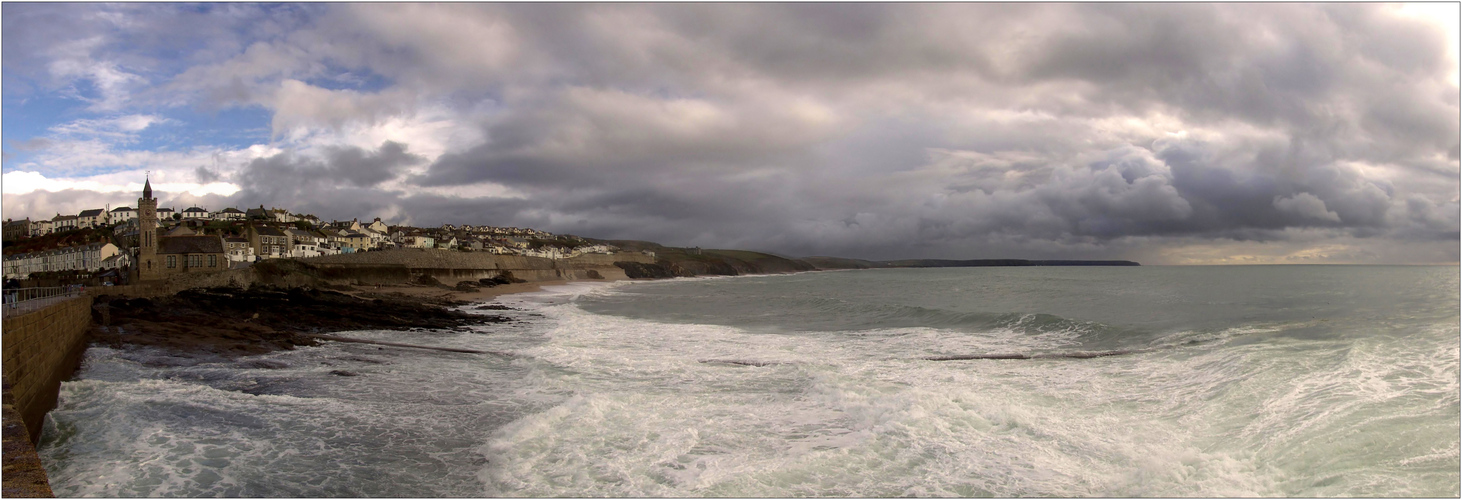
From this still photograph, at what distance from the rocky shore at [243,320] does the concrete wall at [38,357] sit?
178cm

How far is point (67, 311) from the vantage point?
13383mm

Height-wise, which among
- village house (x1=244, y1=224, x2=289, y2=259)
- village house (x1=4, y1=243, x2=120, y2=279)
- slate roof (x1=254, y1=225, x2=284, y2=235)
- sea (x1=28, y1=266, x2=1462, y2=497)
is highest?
slate roof (x1=254, y1=225, x2=284, y2=235)

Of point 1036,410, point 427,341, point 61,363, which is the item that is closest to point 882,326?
point 1036,410

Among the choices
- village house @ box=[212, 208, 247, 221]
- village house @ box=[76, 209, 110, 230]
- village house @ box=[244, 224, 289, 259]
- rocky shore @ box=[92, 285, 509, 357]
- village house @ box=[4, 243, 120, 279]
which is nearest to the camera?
rocky shore @ box=[92, 285, 509, 357]

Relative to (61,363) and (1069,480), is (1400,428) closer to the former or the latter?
(1069,480)

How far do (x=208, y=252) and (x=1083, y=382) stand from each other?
5078 cm

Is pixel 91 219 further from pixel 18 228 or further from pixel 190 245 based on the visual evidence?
pixel 190 245

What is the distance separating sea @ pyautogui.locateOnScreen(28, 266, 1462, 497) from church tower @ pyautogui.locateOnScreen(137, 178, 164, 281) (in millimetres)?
32240

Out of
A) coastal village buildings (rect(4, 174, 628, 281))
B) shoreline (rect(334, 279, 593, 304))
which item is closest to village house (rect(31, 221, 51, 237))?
coastal village buildings (rect(4, 174, 628, 281))

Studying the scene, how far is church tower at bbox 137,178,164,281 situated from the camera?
120 ft

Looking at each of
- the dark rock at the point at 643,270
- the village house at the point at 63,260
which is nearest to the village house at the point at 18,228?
the village house at the point at 63,260

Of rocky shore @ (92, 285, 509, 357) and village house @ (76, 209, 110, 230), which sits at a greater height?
village house @ (76, 209, 110, 230)

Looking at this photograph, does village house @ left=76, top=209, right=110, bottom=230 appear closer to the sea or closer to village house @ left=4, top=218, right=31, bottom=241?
village house @ left=4, top=218, right=31, bottom=241

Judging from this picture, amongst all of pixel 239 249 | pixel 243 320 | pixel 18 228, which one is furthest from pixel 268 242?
pixel 243 320
